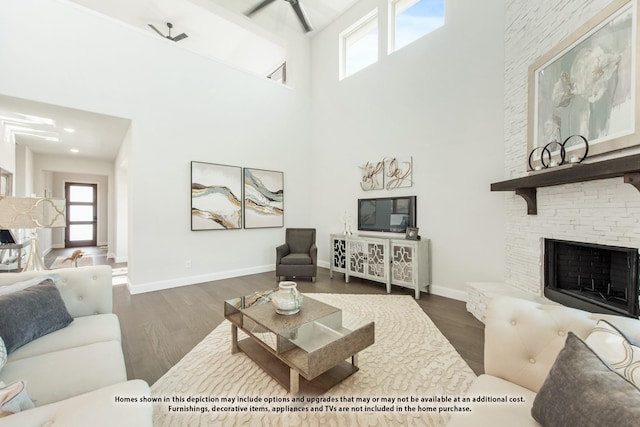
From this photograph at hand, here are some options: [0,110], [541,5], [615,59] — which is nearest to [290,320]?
[615,59]

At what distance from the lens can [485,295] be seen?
2.82 m

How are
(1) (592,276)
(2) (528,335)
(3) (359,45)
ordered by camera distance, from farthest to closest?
(3) (359,45) → (1) (592,276) → (2) (528,335)

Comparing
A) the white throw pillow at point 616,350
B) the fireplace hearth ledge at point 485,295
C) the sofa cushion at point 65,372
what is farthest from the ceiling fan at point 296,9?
the white throw pillow at point 616,350

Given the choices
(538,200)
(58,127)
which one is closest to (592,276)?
(538,200)

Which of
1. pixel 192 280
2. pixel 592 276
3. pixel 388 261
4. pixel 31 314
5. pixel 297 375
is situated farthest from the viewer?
pixel 192 280

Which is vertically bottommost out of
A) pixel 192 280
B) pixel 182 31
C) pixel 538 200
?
pixel 192 280

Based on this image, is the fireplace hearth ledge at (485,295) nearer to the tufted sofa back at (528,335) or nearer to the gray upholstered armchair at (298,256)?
the tufted sofa back at (528,335)

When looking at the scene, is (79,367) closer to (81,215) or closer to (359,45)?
(359,45)

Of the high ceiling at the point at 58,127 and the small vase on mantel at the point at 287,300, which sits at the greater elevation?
the high ceiling at the point at 58,127

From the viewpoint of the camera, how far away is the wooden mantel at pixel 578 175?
1674 millimetres

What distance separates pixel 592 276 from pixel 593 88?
1.55 metres

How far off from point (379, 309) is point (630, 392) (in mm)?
2588

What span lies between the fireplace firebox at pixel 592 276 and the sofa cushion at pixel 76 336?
3.48 metres

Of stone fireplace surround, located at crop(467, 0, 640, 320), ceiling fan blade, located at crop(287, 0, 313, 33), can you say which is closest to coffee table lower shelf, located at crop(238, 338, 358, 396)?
stone fireplace surround, located at crop(467, 0, 640, 320)
